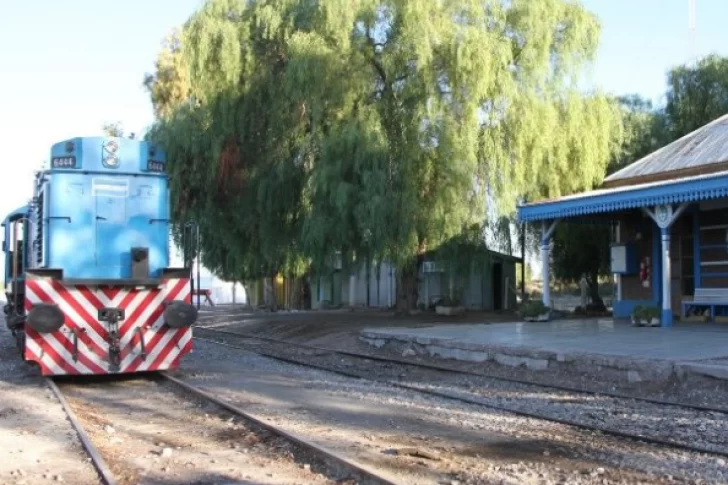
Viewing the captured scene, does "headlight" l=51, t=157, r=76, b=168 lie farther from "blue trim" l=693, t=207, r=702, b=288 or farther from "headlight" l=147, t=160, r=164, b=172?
"blue trim" l=693, t=207, r=702, b=288

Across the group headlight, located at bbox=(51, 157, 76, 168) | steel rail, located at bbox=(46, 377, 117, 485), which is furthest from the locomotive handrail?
steel rail, located at bbox=(46, 377, 117, 485)

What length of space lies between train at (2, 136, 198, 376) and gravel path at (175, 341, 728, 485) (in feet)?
4.05

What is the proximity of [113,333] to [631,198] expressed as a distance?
12.2 metres

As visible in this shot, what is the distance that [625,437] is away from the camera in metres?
7.92

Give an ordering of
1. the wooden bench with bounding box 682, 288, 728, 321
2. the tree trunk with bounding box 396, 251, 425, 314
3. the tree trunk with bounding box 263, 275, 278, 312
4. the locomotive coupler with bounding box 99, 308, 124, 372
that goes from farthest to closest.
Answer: the tree trunk with bounding box 263, 275, 278, 312 → the tree trunk with bounding box 396, 251, 425, 314 → the wooden bench with bounding box 682, 288, 728, 321 → the locomotive coupler with bounding box 99, 308, 124, 372

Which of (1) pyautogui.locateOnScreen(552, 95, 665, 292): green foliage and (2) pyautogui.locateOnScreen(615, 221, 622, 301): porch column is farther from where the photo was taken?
(1) pyautogui.locateOnScreen(552, 95, 665, 292): green foliage

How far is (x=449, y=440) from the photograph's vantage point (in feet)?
25.8

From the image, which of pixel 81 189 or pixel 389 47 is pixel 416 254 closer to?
pixel 389 47

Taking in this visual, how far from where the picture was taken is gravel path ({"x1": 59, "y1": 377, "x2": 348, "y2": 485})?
652cm

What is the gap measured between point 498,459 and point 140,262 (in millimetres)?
7235

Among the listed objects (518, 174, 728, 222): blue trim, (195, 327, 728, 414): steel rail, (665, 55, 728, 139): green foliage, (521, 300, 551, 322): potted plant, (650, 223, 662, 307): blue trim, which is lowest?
(195, 327, 728, 414): steel rail

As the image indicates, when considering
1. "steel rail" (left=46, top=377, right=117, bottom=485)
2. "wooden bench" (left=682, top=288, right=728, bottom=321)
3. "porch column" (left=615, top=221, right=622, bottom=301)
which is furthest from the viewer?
"porch column" (left=615, top=221, right=622, bottom=301)

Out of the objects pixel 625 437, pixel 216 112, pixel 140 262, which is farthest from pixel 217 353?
pixel 625 437

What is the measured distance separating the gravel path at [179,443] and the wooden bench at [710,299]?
13.3 m
